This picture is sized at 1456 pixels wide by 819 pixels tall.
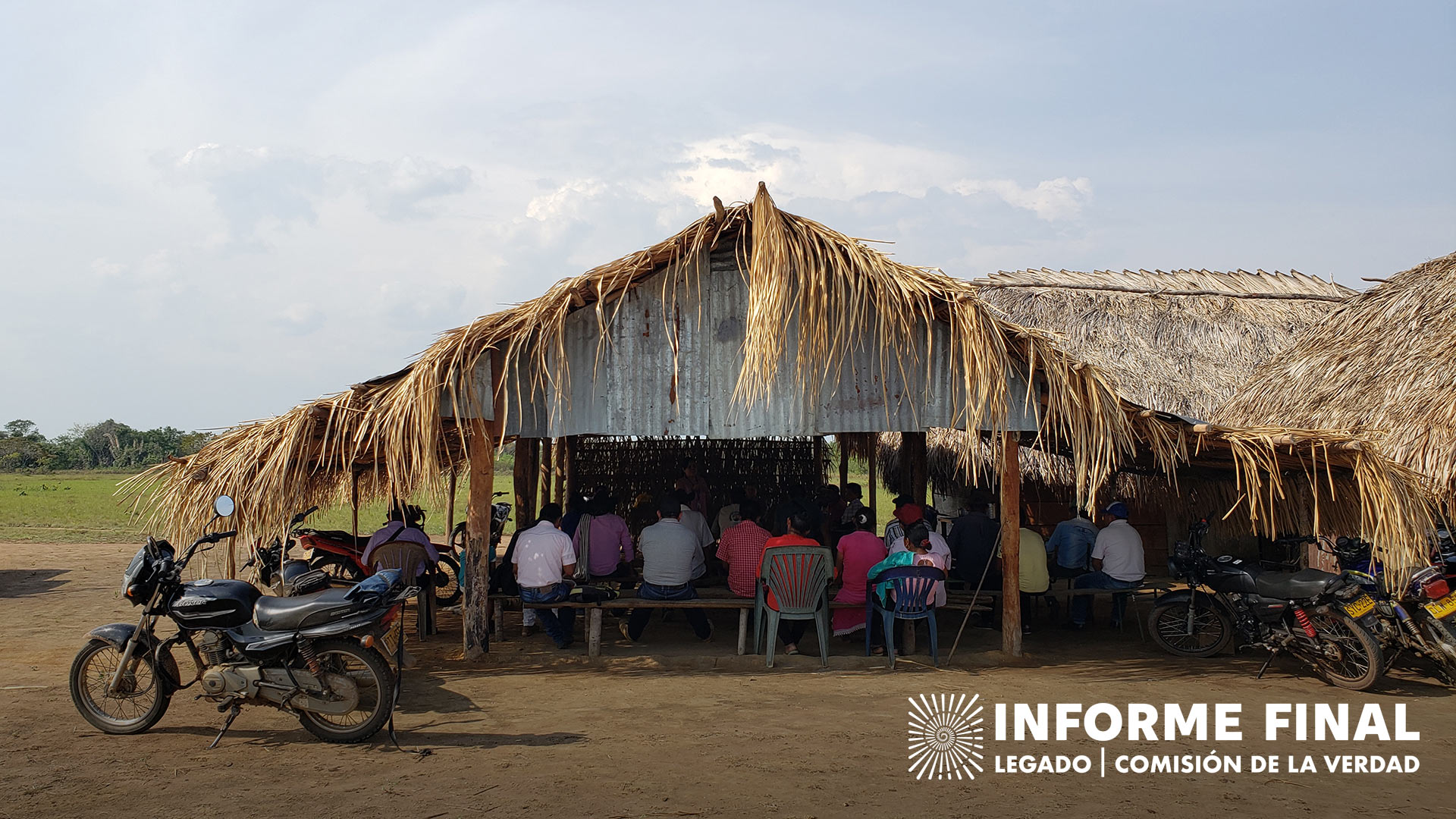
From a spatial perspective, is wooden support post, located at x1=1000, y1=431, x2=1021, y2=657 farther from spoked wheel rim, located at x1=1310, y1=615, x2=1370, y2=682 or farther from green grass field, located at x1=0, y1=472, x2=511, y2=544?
green grass field, located at x1=0, y1=472, x2=511, y2=544

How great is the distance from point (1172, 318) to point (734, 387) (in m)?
9.91

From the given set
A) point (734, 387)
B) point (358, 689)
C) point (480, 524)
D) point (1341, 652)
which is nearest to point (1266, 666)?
point (1341, 652)

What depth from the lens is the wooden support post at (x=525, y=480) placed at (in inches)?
428

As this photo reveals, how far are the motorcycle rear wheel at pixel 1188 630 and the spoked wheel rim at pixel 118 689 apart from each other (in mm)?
7214

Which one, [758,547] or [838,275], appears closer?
[838,275]

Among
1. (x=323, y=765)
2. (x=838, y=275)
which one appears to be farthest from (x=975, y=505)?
(x=323, y=765)

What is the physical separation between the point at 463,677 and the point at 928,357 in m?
4.17

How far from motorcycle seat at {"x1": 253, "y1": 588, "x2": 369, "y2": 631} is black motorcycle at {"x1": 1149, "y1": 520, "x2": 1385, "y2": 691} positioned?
6238 millimetres

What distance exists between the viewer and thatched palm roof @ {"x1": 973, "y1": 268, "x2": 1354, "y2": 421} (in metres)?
13.8

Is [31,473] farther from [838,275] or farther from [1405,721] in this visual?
[1405,721]

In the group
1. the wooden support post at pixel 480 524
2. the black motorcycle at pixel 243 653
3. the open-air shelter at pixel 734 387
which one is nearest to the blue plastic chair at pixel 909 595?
the open-air shelter at pixel 734 387

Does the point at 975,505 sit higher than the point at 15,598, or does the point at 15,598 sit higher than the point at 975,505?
the point at 975,505

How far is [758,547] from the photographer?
26.5 feet

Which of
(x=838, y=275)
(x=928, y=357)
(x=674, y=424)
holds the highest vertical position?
(x=838, y=275)
